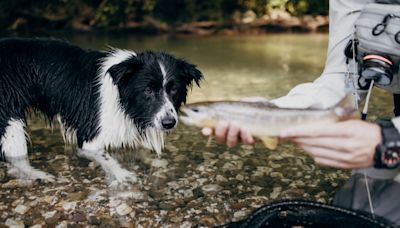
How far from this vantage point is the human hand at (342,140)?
4.88 ft

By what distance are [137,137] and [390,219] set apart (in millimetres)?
2240

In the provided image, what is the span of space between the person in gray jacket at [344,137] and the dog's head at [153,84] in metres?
1.30

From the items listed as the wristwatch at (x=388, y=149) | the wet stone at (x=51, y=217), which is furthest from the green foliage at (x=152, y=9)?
the wristwatch at (x=388, y=149)

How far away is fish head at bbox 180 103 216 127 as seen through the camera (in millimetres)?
1793

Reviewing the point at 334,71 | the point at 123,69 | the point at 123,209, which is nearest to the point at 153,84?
the point at 123,69

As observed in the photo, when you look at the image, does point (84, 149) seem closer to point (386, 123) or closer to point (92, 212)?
point (92, 212)

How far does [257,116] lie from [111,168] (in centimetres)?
194

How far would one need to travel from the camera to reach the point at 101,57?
3.73 meters

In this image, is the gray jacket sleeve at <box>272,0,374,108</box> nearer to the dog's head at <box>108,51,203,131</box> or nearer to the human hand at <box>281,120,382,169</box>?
the human hand at <box>281,120,382,169</box>

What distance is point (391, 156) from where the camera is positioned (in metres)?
1.56

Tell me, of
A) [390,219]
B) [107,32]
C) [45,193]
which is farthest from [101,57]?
[107,32]

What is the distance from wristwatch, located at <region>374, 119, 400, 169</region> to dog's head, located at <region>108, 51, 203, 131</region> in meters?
1.88

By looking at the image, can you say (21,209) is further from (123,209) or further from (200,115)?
(200,115)

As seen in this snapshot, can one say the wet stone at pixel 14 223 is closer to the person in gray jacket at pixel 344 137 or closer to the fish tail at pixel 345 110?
the person in gray jacket at pixel 344 137
